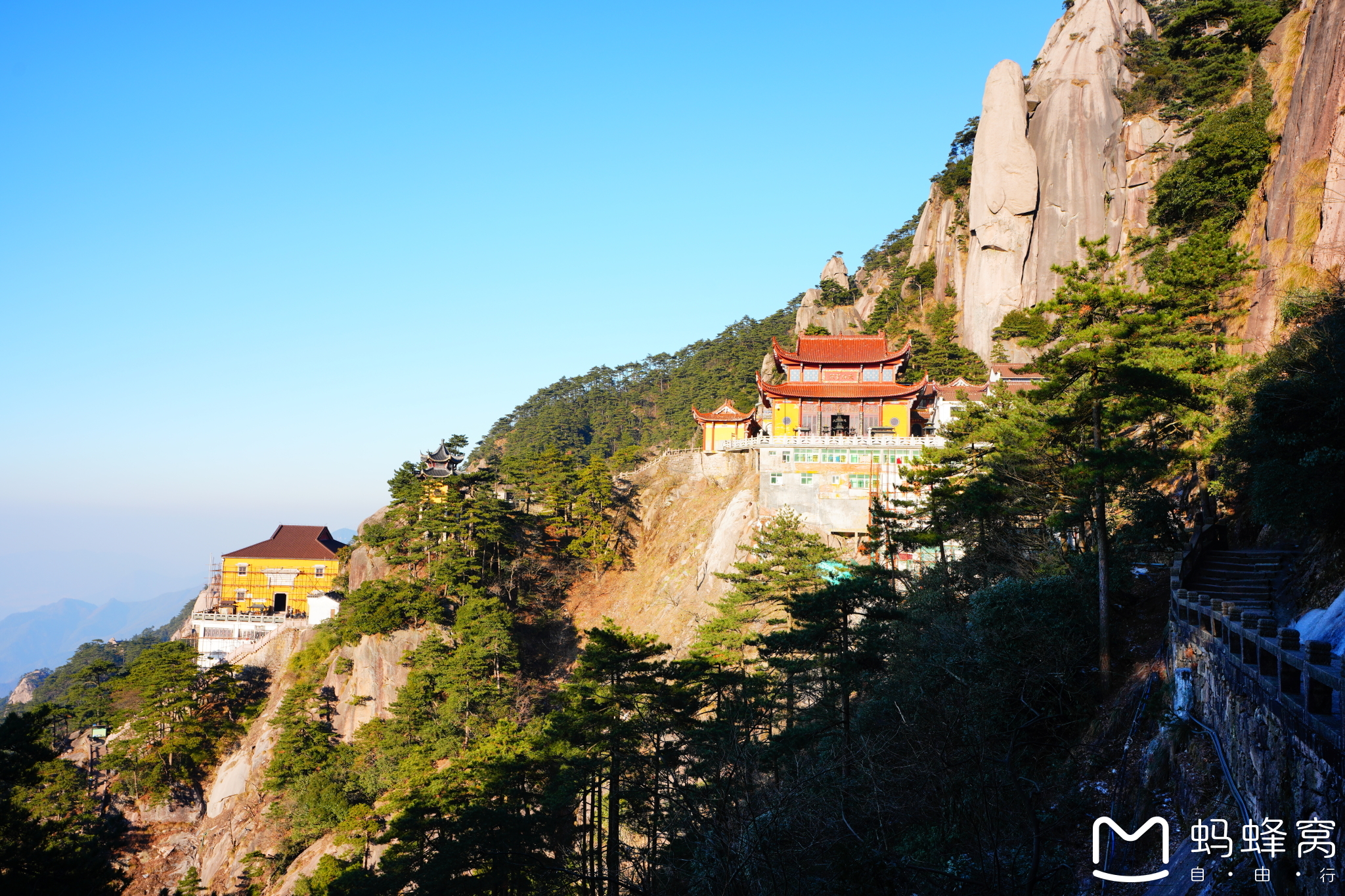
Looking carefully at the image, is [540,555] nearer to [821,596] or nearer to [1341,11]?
[821,596]

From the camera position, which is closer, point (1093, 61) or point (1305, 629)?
point (1305, 629)

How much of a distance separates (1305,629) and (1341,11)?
26.2 meters

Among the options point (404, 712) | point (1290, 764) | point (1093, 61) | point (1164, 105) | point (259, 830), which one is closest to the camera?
point (1290, 764)

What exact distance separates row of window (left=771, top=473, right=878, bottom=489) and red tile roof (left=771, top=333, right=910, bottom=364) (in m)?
7.38

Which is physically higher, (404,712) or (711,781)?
(711,781)

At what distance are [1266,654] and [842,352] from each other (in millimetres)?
37329

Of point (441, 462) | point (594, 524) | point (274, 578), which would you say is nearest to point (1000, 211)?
point (594, 524)

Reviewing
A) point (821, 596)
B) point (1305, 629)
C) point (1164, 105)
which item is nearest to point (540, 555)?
point (821, 596)

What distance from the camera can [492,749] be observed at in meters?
27.3

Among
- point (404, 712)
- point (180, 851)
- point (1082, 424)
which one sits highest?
point (1082, 424)

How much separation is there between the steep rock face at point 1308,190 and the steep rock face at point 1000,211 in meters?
32.3

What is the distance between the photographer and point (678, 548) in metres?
46.5

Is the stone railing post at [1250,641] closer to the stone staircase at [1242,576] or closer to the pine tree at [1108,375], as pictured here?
the stone staircase at [1242,576]

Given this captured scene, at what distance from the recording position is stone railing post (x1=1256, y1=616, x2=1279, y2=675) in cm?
887
